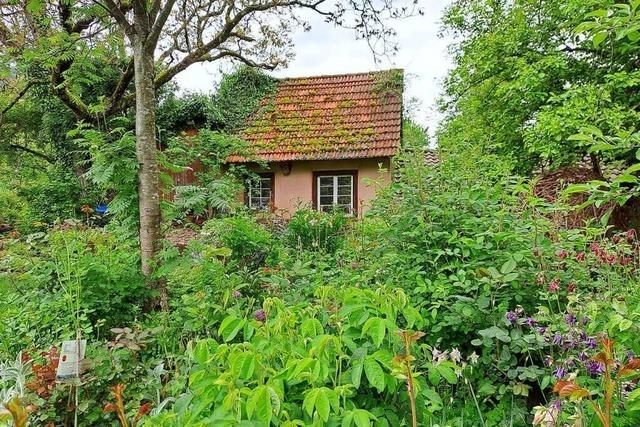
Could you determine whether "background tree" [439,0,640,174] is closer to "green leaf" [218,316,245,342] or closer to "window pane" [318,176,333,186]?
"window pane" [318,176,333,186]

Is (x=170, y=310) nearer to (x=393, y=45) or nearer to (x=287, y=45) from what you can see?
(x=393, y=45)

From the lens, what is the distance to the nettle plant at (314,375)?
3.40 ft

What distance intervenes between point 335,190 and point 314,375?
9.66 m

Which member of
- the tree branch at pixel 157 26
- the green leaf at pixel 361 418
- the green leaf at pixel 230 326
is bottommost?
the green leaf at pixel 361 418

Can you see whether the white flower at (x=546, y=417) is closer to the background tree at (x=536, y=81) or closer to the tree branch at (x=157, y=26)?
the tree branch at (x=157, y=26)

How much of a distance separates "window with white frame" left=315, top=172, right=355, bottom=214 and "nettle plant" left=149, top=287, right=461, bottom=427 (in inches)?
355

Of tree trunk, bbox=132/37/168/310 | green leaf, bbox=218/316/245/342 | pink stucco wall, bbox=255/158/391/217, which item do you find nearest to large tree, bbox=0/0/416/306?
tree trunk, bbox=132/37/168/310

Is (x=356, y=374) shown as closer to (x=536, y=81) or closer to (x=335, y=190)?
(x=536, y=81)

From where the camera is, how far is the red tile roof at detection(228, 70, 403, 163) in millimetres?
10227

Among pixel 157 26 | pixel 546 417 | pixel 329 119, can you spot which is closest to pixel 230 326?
pixel 546 417

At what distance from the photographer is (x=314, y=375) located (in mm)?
1077

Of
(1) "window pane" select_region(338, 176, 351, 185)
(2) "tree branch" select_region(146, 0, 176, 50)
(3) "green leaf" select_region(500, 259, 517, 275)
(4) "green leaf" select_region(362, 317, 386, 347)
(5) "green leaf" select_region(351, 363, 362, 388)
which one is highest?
(2) "tree branch" select_region(146, 0, 176, 50)

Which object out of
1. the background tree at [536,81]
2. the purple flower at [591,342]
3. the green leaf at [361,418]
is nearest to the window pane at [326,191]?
the background tree at [536,81]

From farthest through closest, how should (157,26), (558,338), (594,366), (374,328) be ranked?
1. (157,26)
2. (558,338)
3. (594,366)
4. (374,328)
